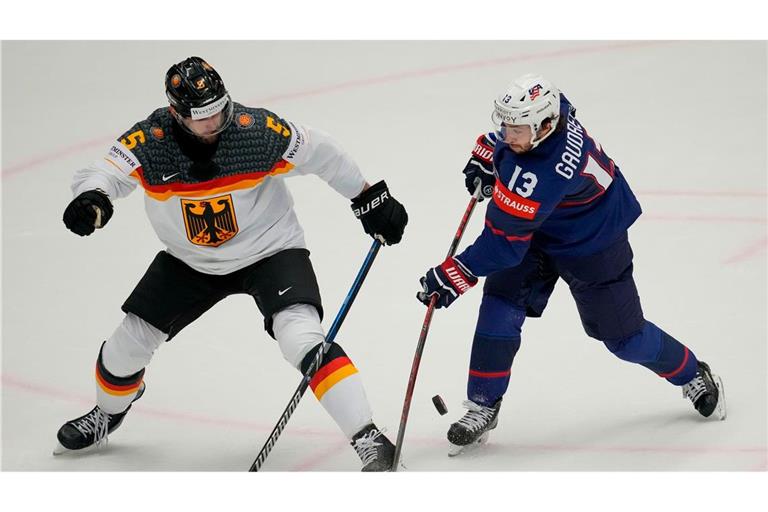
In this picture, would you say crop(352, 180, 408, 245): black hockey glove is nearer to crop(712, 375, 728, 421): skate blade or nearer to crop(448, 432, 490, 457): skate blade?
crop(448, 432, 490, 457): skate blade

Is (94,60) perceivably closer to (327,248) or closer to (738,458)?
(327,248)

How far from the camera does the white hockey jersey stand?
3369 millimetres

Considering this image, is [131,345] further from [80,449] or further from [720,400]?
[720,400]

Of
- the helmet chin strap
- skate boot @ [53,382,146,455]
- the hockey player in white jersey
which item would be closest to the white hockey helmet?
the helmet chin strap

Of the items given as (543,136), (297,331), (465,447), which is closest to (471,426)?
(465,447)

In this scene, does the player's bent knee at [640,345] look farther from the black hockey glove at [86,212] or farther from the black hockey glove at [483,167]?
the black hockey glove at [86,212]

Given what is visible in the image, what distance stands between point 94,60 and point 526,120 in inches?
180

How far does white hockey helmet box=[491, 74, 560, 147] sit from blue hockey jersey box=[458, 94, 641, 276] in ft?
0.23

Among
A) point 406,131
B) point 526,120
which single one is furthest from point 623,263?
point 406,131

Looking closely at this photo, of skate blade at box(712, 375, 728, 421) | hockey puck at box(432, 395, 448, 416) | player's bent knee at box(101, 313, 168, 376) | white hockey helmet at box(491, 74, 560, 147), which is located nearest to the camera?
white hockey helmet at box(491, 74, 560, 147)

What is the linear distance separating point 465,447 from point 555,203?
2.86 feet

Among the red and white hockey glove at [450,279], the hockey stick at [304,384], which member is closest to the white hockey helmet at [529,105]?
the red and white hockey glove at [450,279]

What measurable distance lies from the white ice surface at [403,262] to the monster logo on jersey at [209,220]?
0.71 m

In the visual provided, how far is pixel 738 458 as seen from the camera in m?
3.54
